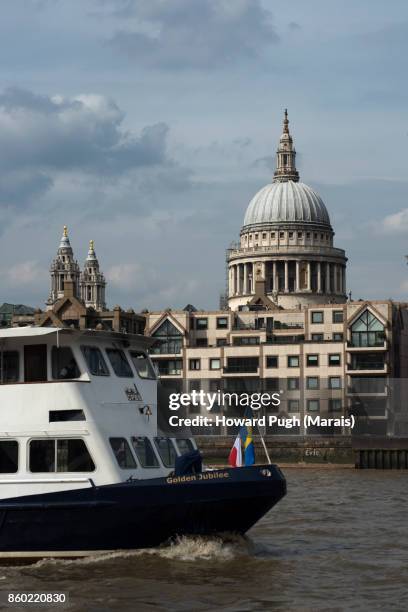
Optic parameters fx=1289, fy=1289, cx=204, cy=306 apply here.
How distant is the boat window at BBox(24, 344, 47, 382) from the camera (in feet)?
99.1

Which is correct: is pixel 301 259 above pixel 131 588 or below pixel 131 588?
above

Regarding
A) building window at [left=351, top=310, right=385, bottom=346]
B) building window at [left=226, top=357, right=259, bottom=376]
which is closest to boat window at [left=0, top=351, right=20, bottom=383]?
building window at [left=226, top=357, right=259, bottom=376]

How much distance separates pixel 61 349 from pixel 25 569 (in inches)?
202

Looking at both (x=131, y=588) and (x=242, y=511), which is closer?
(x=131, y=588)

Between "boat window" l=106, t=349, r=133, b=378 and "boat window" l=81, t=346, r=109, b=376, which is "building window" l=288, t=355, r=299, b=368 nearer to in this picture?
"boat window" l=106, t=349, r=133, b=378

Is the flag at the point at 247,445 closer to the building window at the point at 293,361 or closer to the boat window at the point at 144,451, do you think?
the boat window at the point at 144,451

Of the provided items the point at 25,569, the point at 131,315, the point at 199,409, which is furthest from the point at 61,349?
the point at 131,315

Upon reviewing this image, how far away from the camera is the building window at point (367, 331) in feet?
349

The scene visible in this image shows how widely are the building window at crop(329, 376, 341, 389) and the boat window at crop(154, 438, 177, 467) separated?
7254cm

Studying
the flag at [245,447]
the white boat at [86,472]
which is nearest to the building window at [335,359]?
the flag at [245,447]

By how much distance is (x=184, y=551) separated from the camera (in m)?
29.9

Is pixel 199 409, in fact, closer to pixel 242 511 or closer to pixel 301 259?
pixel 301 259

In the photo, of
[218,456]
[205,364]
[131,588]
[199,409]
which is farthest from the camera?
[205,364]

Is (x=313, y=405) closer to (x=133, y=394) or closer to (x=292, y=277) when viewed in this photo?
(x=292, y=277)
